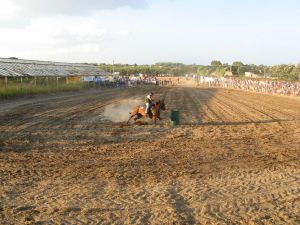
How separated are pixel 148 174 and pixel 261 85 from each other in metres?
47.7

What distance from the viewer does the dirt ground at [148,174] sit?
325 inches

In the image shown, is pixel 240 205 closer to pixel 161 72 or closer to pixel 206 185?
pixel 206 185

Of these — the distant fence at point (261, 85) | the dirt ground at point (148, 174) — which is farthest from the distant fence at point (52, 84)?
the dirt ground at point (148, 174)

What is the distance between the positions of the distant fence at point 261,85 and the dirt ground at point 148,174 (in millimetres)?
30361

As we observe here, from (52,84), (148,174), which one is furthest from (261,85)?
(148,174)


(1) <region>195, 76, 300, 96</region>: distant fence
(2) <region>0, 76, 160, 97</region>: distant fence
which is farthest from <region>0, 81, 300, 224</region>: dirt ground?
(1) <region>195, 76, 300, 96</region>: distant fence

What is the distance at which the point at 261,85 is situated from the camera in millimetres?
56156

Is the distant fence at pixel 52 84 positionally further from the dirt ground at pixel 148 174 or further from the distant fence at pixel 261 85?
the dirt ground at pixel 148 174

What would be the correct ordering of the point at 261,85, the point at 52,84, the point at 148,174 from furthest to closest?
the point at 261,85 → the point at 52,84 → the point at 148,174

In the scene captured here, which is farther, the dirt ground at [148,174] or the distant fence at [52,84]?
the distant fence at [52,84]

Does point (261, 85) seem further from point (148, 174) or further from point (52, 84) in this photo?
point (148, 174)

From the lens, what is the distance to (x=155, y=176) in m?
11.0

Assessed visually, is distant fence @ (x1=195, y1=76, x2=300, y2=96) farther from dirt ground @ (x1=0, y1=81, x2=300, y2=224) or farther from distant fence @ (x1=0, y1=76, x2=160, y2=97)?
dirt ground @ (x1=0, y1=81, x2=300, y2=224)

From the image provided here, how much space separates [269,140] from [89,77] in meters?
50.6
